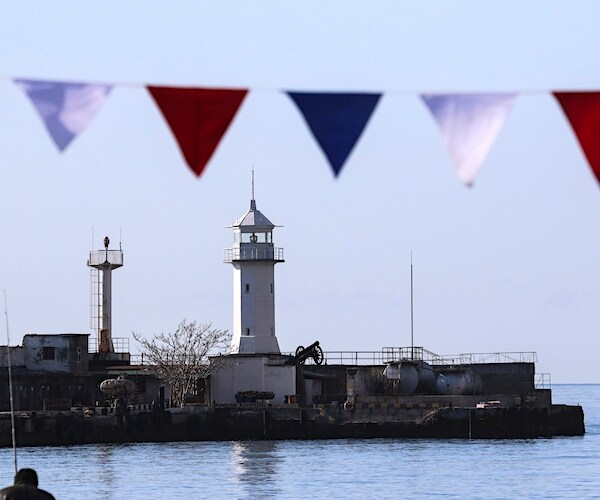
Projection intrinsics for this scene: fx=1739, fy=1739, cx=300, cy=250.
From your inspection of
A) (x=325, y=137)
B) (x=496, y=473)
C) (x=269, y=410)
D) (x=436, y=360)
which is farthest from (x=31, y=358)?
(x=325, y=137)

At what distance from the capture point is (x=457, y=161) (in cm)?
2038

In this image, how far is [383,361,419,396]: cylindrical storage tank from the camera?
82938 millimetres

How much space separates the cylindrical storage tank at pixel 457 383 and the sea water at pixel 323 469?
3588 mm

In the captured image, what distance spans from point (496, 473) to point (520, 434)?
1897 cm

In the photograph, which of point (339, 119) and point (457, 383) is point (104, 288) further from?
point (339, 119)

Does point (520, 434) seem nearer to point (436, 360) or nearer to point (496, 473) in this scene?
point (436, 360)

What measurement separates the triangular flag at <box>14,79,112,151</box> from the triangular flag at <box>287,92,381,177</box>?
2.59 m

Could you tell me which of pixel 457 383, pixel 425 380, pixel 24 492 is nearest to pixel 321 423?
Result: pixel 425 380

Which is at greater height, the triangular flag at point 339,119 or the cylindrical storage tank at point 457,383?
the triangular flag at point 339,119

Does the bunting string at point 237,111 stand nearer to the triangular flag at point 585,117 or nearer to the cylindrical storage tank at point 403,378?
the triangular flag at point 585,117

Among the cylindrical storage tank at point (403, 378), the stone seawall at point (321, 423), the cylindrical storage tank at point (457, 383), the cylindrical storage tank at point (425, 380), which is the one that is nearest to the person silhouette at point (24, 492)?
the stone seawall at point (321, 423)

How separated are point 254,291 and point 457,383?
11462 mm

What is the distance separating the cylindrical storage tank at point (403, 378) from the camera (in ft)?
272

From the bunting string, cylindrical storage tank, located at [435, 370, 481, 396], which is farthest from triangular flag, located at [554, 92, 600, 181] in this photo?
cylindrical storage tank, located at [435, 370, 481, 396]
